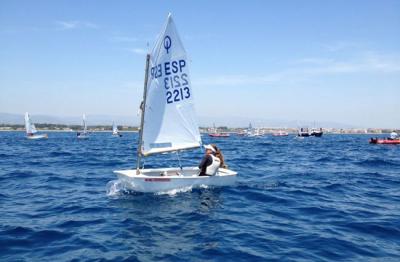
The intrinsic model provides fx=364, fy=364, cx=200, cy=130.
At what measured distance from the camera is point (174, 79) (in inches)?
739

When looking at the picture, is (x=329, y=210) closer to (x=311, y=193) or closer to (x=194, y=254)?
(x=311, y=193)

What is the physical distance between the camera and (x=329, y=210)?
1483cm

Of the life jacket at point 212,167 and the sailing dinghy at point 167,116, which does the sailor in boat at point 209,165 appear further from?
the sailing dinghy at point 167,116

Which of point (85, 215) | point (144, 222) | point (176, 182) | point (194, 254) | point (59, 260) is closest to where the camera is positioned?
point (59, 260)

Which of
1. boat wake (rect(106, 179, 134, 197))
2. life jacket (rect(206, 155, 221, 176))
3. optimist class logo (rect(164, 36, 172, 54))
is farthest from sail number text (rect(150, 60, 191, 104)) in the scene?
boat wake (rect(106, 179, 134, 197))

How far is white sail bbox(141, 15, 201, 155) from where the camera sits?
1823cm

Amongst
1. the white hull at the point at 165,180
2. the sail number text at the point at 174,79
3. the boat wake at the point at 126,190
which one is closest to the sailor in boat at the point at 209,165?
the white hull at the point at 165,180

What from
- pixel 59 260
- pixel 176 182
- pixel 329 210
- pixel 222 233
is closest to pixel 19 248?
pixel 59 260

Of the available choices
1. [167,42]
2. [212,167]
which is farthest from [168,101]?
[212,167]

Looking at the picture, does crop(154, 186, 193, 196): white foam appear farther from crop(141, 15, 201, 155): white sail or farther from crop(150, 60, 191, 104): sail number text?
crop(150, 60, 191, 104): sail number text

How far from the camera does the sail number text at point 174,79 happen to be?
1833cm

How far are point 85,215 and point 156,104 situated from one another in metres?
7.05

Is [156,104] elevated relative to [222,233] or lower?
elevated

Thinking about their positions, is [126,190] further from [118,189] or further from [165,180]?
[165,180]
